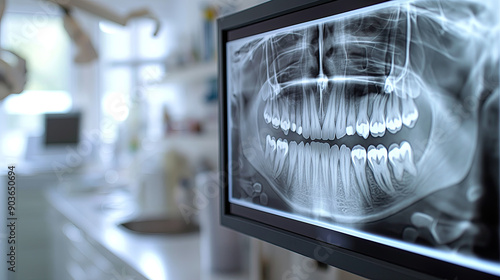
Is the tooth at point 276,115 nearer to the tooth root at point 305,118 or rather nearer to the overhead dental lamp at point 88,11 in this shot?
the tooth root at point 305,118

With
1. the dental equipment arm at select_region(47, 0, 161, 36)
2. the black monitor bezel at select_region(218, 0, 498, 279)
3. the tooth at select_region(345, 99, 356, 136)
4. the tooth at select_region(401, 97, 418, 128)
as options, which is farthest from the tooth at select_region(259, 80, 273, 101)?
the dental equipment arm at select_region(47, 0, 161, 36)

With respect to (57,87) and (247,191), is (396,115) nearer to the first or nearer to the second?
(247,191)

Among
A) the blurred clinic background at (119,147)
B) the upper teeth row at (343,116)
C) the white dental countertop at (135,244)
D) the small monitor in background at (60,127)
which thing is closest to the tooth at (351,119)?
the upper teeth row at (343,116)

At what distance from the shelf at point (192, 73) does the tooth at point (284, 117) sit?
1205 millimetres

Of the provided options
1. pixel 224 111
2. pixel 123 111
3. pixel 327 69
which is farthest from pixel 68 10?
pixel 123 111

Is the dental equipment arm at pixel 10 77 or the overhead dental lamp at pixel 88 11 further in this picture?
the overhead dental lamp at pixel 88 11

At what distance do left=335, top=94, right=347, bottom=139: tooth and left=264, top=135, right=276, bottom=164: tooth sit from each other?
0.57ft

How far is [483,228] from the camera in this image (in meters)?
0.52

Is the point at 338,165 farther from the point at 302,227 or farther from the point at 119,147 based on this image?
the point at 119,147

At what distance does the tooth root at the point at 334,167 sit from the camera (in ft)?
2.44

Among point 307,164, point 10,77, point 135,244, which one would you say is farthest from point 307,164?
point 135,244

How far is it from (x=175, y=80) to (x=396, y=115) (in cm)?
212

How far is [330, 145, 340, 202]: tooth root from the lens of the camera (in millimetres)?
743

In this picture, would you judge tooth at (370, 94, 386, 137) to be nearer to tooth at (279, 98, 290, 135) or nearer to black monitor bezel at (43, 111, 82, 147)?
tooth at (279, 98, 290, 135)
